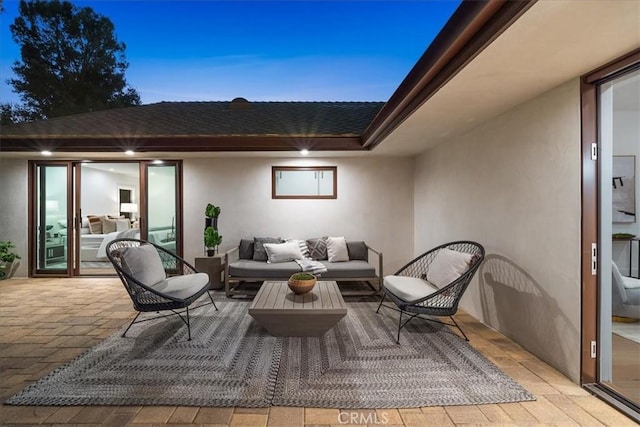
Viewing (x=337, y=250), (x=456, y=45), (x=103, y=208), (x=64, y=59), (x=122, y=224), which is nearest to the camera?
(x=456, y=45)

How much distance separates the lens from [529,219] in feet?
8.37


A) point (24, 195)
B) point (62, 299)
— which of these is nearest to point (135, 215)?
point (24, 195)

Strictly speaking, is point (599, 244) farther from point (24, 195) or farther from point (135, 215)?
point (135, 215)

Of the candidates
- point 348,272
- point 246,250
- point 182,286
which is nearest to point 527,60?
point 348,272

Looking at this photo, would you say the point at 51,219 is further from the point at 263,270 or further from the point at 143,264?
the point at 263,270

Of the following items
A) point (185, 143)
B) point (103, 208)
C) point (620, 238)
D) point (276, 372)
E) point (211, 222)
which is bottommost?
point (276, 372)

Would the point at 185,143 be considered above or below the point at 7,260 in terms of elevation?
above

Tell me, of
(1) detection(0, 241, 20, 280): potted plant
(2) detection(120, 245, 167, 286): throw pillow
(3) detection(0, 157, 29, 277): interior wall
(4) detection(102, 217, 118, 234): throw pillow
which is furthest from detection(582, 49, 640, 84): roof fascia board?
(4) detection(102, 217, 118, 234): throw pillow

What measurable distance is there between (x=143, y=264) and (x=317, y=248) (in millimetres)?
2554

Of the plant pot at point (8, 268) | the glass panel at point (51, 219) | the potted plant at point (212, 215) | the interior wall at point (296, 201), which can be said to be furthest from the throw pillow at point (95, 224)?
the potted plant at point (212, 215)

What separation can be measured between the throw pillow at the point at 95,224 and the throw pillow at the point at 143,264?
17.1ft

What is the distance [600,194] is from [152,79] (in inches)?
264

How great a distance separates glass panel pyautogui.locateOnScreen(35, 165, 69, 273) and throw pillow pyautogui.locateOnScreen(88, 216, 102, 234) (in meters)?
1.76

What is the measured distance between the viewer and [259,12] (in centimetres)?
383
